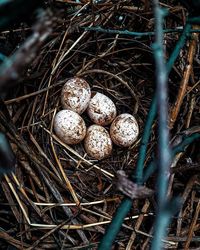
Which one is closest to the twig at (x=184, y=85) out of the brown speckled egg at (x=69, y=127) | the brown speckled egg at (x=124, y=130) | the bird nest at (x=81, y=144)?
the bird nest at (x=81, y=144)

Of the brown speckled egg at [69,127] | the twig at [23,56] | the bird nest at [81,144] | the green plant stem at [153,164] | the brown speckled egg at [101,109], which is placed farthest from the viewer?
the brown speckled egg at [101,109]

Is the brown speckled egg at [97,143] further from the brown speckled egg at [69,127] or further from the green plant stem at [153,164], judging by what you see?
the green plant stem at [153,164]

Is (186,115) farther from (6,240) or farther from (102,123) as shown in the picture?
(6,240)

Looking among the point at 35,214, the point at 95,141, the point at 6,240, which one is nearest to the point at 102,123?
the point at 95,141

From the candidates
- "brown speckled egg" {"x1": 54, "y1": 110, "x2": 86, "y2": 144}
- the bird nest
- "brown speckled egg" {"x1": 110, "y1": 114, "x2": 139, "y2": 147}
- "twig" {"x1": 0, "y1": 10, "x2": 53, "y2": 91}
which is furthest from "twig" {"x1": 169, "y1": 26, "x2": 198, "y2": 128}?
"twig" {"x1": 0, "y1": 10, "x2": 53, "y2": 91}

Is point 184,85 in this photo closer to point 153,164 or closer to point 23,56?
point 153,164

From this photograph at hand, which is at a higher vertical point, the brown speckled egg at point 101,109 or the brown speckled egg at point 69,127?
the brown speckled egg at point 101,109

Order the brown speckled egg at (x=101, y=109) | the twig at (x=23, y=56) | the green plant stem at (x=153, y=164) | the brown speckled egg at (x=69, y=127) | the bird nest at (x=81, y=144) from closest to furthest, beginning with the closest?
the twig at (x=23, y=56)
the green plant stem at (x=153, y=164)
the bird nest at (x=81, y=144)
the brown speckled egg at (x=69, y=127)
the brown speckled egg at (x=101, y=109)
